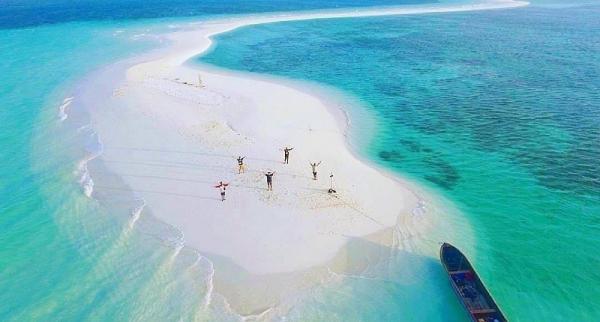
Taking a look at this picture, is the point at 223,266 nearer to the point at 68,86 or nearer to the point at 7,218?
the point at 7,218

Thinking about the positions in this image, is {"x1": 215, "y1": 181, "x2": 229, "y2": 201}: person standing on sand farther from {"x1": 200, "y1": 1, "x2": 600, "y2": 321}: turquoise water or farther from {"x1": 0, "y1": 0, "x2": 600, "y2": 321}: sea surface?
{"x1": 200, "y1": 1, "x2": 600, "y2": 321}: turquoise water

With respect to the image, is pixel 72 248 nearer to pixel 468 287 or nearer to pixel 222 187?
pixel 222 187

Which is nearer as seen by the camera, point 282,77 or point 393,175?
point 393,175

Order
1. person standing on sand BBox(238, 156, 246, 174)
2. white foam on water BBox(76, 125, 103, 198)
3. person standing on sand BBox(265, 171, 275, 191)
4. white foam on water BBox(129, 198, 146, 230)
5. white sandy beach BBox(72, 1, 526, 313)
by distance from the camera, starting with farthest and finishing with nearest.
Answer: person standing on sand BBox(238, 156, 246, 174) < white foam on water BBox(76, 125, 103, 198) < person standing on sand BBox(265, 171, 275, 191) < white foam on water BBox(129, 198, 146, 230) < white sandy beach BBox(72, 1, 526, 313)

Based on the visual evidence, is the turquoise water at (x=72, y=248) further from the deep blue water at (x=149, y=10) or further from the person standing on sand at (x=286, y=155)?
the deep blue water at (x=149, y=10)

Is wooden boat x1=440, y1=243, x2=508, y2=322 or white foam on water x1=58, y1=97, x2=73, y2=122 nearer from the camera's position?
wooden boat x1=440, y1=243, x2=508, y2=322

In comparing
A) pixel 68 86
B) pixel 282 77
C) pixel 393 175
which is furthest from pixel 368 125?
pixel 68 86

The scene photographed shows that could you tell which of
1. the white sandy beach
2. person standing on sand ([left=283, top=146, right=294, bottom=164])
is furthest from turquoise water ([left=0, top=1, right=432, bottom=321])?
person standing on sand ([left=283, top=146, right=294, bottom=164])
